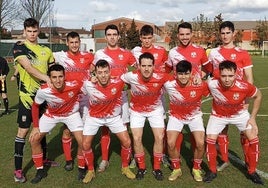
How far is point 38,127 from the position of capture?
17.3ft

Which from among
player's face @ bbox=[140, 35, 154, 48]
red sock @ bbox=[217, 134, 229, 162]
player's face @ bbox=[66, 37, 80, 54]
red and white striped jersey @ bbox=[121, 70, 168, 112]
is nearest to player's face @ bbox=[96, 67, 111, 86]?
red and white striped jersey @ bbox=[121, 70, 168, 112]

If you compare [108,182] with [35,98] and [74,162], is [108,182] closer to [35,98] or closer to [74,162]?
[74,162]

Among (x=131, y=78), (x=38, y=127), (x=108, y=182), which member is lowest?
(x=108, y=182)

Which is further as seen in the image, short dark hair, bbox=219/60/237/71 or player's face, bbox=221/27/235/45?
player's face, bbox=221/27/235/45

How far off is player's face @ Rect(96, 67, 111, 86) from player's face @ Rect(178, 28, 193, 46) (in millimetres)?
1282

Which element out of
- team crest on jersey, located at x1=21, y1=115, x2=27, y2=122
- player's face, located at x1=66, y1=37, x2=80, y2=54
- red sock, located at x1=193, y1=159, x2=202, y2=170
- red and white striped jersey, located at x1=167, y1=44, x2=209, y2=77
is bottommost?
red sock, located at x1=193, y1=159, x2=202, y2=170

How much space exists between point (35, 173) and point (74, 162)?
2.53ft

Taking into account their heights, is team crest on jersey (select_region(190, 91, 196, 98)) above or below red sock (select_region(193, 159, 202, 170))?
above

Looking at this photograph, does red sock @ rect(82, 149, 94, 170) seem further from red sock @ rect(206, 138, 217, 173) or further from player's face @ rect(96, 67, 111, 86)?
red sock @ rect(206, 138, 217, 173)

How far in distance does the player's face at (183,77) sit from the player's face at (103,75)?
3.32 ft

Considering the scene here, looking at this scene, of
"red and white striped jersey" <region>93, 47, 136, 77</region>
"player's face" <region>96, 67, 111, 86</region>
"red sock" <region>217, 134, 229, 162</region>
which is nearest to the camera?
"player's face" <region>96, 67, 111, 86</region>

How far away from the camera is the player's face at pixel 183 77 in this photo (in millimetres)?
5043

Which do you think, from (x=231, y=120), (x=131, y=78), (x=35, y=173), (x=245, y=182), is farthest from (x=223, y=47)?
(x=35, y=173)

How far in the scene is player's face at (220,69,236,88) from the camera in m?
4.87
